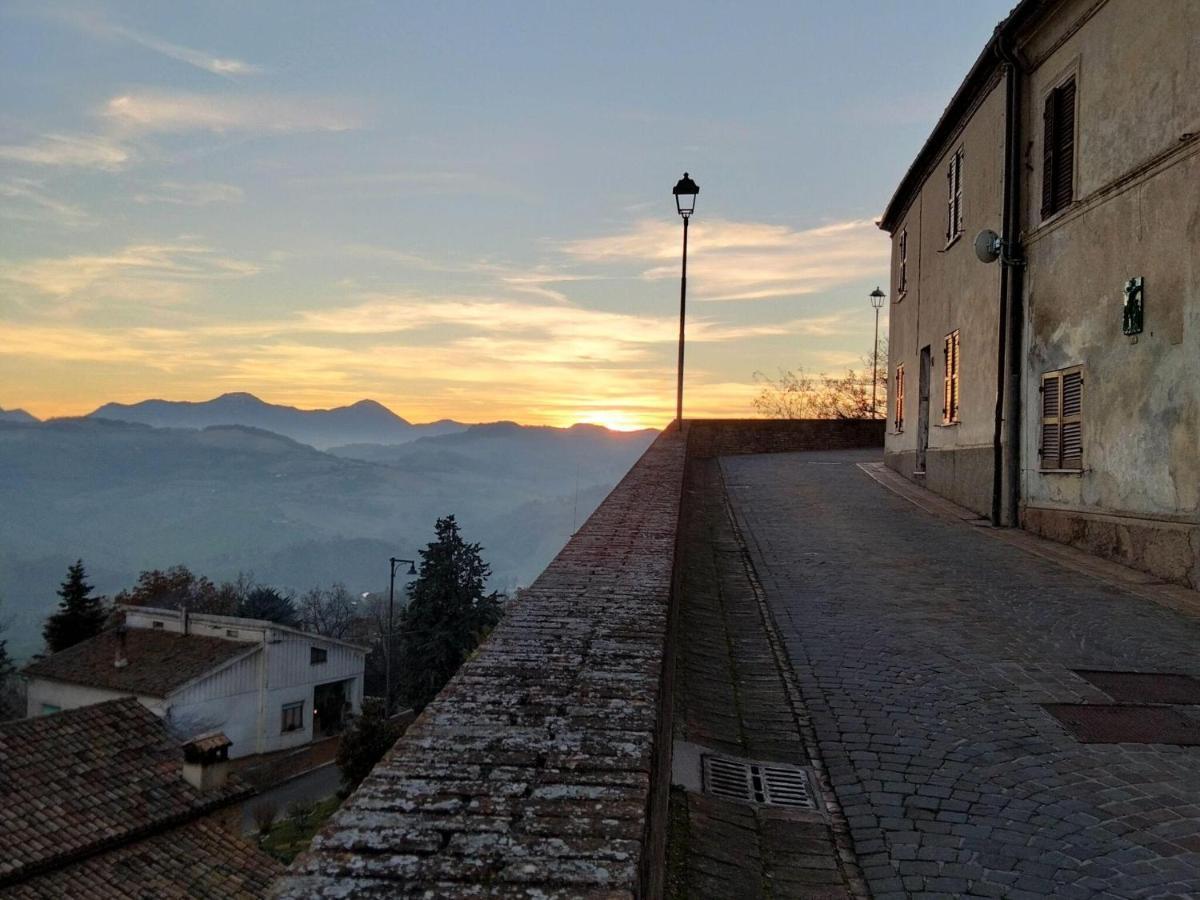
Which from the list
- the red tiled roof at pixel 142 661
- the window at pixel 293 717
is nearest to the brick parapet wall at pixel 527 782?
the red tiled roof at pixel 142 661

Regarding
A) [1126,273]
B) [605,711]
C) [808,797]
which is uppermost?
[1126,273]

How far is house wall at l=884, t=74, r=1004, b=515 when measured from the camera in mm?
14773

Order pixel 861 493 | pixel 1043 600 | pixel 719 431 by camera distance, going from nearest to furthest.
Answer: pixel 1043 600
pixel 861 493
pixel 719 431

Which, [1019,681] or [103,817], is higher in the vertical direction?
[1019,681]

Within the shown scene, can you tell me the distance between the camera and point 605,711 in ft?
9.08

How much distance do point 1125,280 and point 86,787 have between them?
16.9 m

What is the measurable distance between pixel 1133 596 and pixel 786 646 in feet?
14.2

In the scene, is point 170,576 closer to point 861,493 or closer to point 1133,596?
point 861,493

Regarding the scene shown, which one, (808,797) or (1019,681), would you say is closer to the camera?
(808,797)

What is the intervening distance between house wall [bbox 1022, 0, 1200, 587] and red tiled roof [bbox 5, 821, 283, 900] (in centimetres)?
1182

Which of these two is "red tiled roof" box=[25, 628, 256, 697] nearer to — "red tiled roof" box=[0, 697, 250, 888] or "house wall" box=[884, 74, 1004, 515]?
"red tiled roof" box=[0, 697, 250, 888]

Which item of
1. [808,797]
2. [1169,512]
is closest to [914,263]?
[1169,512]

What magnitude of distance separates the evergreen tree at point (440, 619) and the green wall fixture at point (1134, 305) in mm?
37142

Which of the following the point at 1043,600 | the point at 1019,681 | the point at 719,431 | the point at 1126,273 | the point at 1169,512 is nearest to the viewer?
the point at 1019,681
